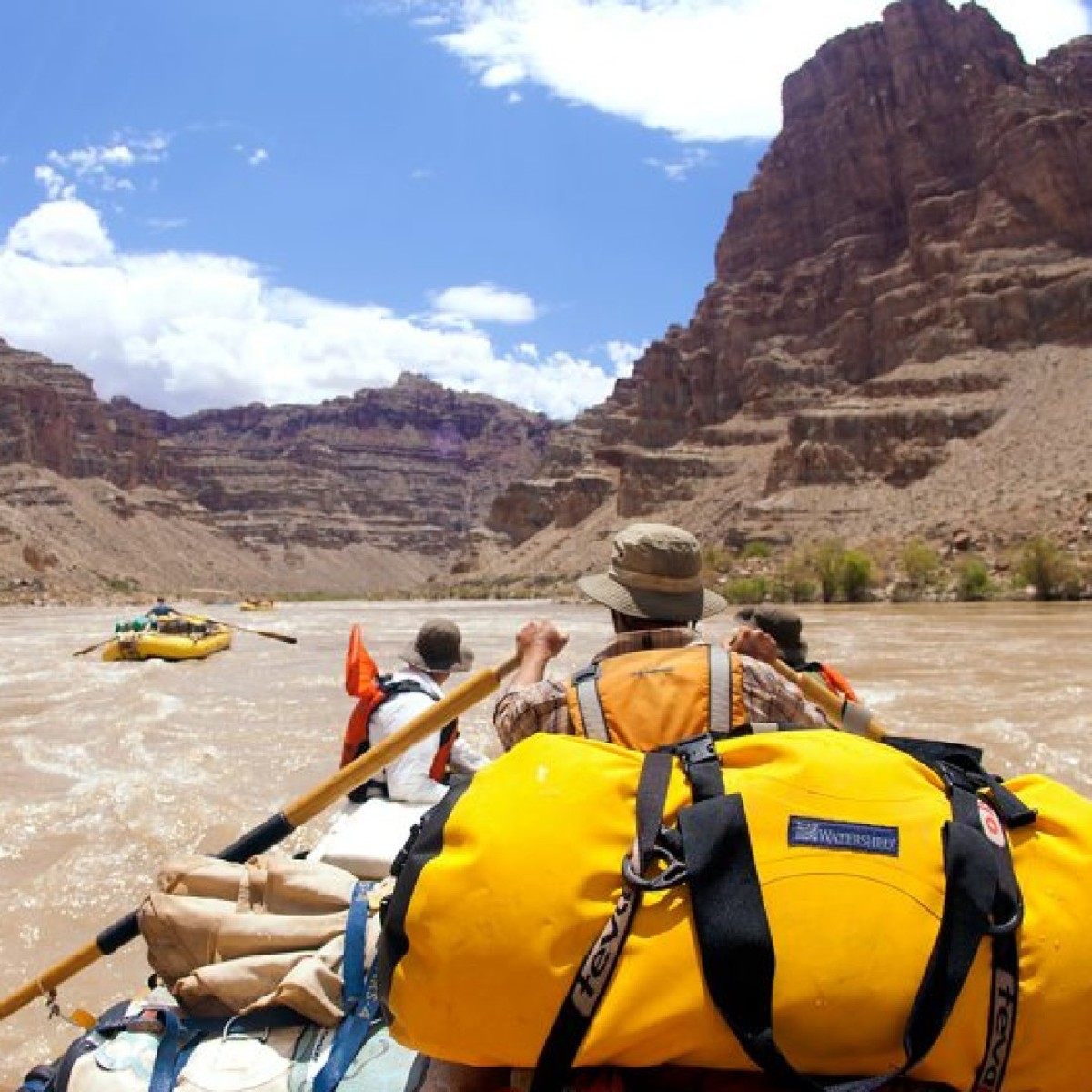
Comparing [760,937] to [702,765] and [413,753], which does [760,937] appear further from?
[413,753]

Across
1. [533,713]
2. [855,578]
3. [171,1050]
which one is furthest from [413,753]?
[855,578]

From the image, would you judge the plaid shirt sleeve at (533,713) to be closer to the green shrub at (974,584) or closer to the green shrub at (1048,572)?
the green shrub at (1048,572)

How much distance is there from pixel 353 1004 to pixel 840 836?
1.39 metres

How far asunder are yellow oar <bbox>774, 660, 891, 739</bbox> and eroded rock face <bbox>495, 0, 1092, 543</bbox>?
69.8m

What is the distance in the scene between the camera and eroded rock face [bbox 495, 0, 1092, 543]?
7538cm

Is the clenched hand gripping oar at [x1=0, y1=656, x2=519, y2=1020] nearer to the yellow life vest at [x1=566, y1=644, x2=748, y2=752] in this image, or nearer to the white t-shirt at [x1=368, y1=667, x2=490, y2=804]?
the yellow life vest at [x1=566, y1=644, x2=748, y2=752]

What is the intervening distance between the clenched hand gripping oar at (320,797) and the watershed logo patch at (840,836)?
4.80 ft

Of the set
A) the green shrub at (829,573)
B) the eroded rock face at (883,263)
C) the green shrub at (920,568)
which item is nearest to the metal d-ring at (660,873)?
the green shrub at (920,568)

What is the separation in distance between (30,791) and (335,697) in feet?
19.7

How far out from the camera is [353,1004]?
257cm

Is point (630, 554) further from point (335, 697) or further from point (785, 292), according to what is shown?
point (785, 292)

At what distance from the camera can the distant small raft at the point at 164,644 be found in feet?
64.1

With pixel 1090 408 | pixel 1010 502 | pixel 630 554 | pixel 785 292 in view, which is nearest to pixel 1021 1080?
pixel 630 554

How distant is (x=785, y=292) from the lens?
326 ft
